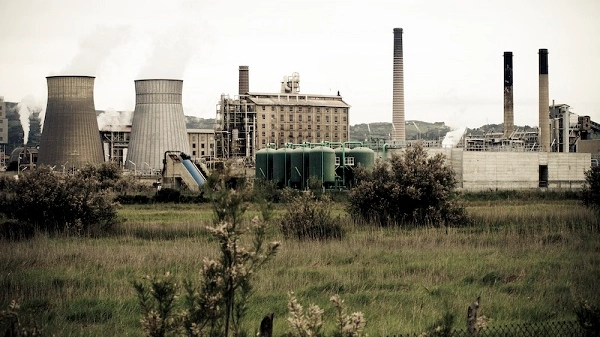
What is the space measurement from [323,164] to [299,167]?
1.99 metres

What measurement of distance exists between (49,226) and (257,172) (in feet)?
84.4

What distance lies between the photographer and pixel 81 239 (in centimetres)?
1866

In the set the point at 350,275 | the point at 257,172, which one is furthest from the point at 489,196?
the point at 350,275

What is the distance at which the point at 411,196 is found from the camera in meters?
22.9

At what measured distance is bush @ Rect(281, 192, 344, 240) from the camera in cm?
1866

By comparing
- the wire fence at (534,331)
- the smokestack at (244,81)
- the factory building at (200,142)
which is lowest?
the wire fence at (534,331)

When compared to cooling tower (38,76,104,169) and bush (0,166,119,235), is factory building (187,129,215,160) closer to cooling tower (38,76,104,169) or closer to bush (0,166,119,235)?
cooling tower (38,76,104,169)

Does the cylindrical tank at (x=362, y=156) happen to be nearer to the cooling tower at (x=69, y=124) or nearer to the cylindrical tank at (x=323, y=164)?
the cylindrical tank at (x=323, y=164)

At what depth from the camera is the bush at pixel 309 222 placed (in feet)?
61.2

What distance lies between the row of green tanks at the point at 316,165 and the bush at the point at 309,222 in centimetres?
2068

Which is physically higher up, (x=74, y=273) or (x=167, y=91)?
(x=167, y=91)

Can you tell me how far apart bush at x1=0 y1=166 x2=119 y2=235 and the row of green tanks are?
19769 mm

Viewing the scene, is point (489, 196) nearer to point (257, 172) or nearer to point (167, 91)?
point (257, 172)

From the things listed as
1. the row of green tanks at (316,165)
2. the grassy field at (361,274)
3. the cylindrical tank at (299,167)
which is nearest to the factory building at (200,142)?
the row of green tanks at (316,165)
